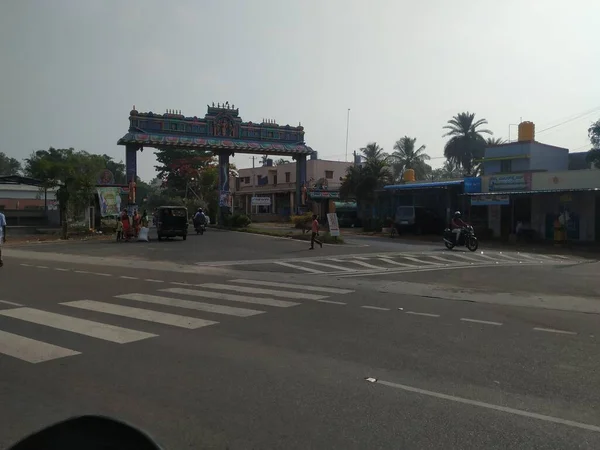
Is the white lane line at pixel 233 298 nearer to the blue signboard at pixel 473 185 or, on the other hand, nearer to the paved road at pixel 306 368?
the paved road at pixel 306 368

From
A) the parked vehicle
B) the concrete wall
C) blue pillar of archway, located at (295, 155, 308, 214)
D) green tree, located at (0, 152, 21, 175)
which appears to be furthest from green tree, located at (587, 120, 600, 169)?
green tree, located at (0, 152, 21, 175)

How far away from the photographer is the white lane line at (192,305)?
9234mm

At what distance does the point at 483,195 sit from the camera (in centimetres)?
3133

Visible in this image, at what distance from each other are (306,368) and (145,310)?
171 inches

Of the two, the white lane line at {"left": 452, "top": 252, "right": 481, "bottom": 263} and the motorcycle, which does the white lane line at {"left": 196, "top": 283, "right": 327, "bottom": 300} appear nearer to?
the white lane line at {"left": 452, "top": 252, "right": 481, "bottom": 263}

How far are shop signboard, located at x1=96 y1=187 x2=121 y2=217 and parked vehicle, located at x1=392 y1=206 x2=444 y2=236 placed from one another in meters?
19.0

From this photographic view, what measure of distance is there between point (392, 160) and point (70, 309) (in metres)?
58.3

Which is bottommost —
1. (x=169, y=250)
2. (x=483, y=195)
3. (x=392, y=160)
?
(x=169, y=250)

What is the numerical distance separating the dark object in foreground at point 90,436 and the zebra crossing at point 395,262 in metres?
13.5

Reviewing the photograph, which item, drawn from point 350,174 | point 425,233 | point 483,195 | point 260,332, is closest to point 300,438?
point 260,332

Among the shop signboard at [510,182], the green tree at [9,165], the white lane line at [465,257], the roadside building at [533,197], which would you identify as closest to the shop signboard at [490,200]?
the roadside building at [533,197]

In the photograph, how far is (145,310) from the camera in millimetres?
9305

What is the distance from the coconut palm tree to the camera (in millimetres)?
63875

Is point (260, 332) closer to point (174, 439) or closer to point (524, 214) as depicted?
point (174, 439)
